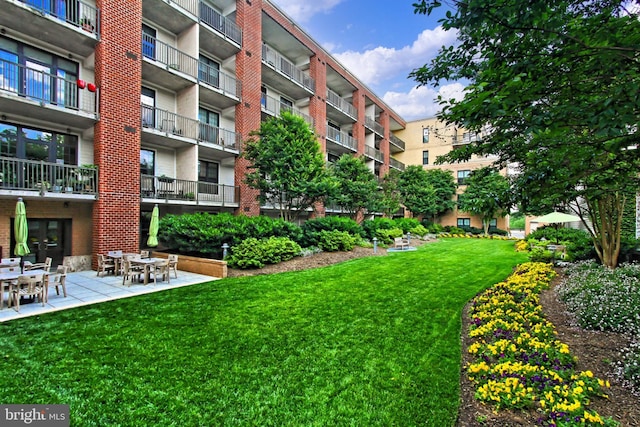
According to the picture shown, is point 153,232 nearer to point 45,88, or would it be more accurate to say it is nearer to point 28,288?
point 28,288

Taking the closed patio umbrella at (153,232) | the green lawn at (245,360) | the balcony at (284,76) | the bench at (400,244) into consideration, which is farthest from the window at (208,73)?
the bench at (400,244)

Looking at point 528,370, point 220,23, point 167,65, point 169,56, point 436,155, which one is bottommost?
point 528,370

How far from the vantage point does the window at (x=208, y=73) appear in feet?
49.5

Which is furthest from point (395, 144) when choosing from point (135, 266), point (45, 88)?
point (135, 266)

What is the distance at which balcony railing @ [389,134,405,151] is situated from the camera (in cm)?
3659

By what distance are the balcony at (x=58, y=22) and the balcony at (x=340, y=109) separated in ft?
52.6

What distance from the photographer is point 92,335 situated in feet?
16.7

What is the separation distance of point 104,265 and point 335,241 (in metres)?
9.49

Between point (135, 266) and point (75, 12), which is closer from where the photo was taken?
point (135, 266)

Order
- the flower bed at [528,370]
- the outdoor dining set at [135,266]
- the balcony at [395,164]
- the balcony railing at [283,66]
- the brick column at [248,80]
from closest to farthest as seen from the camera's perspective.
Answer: the flower bed at [528,370] < the outdoor dining set at [135,266] < the brick column at [248,80] < the balcony railing at [283,66] < the balcony at [395,164]

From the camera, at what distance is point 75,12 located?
10891 mm

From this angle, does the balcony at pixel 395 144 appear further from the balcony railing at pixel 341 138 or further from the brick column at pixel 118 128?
the brick column at pixel 118 128

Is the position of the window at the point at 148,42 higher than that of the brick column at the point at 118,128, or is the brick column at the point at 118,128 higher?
the window at the point at 148,42

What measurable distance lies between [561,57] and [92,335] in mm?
7477
